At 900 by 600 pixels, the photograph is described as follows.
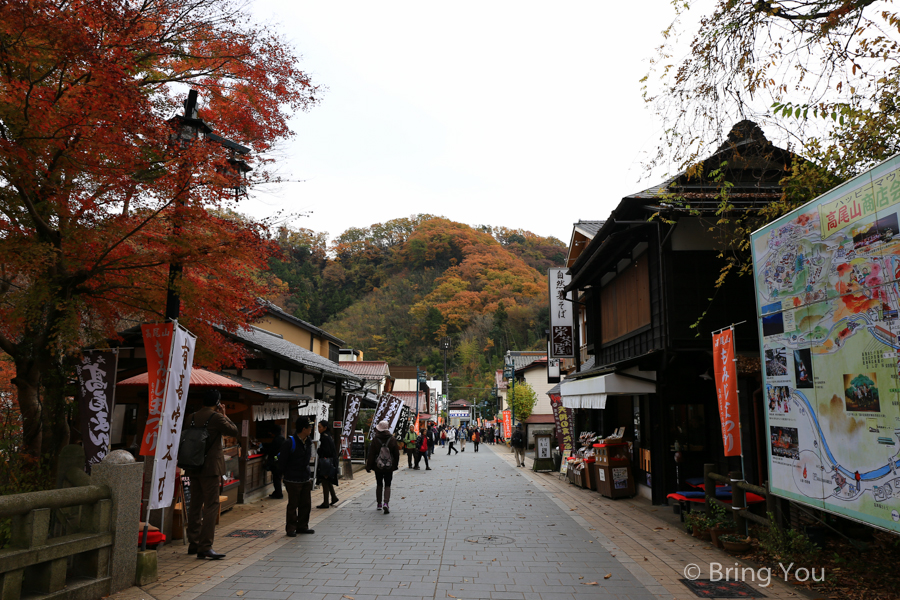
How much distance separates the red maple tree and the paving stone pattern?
376 cm

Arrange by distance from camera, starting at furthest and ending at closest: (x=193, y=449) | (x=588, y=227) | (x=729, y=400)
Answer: (x=588, y=227), (x=729, y=400), (x=193, y=449)

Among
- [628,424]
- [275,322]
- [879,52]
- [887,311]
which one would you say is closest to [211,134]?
[887,311]

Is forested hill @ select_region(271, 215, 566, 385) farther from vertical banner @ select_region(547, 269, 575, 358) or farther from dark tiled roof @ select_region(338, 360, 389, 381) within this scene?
vertical banner @ select_region(547, 269, 575, 358)

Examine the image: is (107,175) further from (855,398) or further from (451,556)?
(855,398)

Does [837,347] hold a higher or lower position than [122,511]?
higher

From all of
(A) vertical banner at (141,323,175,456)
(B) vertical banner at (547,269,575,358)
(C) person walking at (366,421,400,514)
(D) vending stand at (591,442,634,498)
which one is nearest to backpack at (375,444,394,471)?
(C) person walking at (366,421,400,514)

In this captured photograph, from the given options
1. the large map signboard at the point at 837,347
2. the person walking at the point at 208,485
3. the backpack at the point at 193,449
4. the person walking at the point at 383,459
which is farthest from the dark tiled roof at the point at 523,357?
the large map signboard at the point at 837,347

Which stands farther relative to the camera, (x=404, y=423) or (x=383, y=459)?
(x=404, y=423)

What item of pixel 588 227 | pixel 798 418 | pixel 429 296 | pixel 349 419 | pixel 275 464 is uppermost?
pixel 429 296

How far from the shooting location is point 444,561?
704cm

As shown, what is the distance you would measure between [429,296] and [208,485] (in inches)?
2576

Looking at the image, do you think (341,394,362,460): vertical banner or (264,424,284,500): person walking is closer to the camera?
(264,424,284,500): person walking

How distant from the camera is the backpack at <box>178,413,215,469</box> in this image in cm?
723

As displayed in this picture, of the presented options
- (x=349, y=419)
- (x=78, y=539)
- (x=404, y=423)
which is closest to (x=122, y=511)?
(x=78, y=539)
